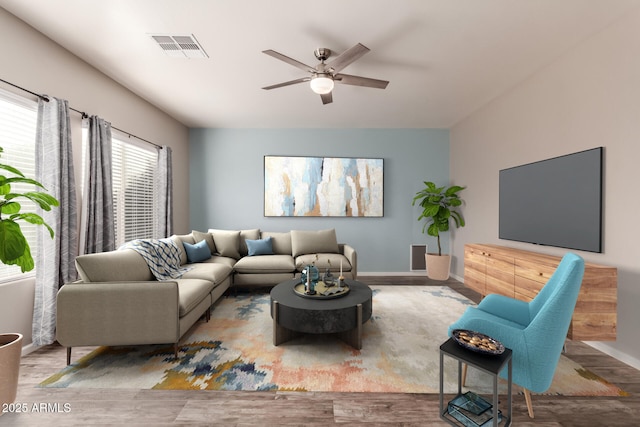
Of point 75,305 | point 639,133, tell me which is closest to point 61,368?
point 75,305

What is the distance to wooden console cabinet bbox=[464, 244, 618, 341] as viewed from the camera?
2.15m

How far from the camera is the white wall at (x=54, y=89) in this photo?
226cm

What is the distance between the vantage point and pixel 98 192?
295 cm

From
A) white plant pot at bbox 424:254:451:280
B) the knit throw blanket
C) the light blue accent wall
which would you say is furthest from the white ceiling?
white plant pot at bbox 424:254:451:280

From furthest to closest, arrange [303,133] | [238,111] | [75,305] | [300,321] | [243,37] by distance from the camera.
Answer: [303,133] → [238,111] → [243,37] → [300,321] → [75,305]

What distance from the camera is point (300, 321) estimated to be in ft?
7.51

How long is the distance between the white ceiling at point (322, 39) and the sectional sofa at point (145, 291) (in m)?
2.08

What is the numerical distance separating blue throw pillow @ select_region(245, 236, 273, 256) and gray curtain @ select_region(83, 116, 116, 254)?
186 centimetres

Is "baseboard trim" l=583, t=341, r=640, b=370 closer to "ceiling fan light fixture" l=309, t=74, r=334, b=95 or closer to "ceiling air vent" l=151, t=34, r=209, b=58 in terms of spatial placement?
"ceiling fan light fixture" l=309, t=74, r=334, b=95

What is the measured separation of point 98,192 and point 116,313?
1593 millimetres

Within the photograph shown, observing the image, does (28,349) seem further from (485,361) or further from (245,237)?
(485,361)

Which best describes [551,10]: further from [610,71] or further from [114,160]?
[114,160]

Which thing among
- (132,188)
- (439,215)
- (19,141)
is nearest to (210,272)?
(132,188)

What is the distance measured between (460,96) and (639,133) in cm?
202
